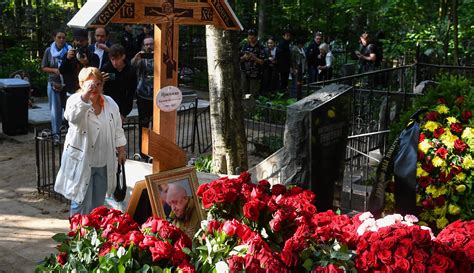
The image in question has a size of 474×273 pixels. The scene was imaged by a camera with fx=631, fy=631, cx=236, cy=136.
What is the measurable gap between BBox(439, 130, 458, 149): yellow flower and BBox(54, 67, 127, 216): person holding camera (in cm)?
303

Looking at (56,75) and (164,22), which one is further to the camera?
(56,75)

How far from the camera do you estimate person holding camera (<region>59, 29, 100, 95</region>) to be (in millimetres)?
9648

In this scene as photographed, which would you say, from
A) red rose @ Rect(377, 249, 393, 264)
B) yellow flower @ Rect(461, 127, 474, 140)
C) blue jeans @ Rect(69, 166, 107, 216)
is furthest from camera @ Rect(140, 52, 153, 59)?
red rose @ Rect(377, 249, 393, 264)

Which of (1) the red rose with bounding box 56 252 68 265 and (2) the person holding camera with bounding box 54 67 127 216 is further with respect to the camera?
(2) the person holding camera with bounding box 54 67 127 216

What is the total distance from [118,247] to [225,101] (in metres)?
4.34

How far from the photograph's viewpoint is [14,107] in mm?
11477

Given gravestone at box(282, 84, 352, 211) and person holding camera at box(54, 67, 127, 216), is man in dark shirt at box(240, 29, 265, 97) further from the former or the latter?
person holding camera at box(54, 67, 127, 216)

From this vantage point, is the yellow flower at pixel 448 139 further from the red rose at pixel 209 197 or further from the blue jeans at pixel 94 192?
the blue jeans at pixel 94 192

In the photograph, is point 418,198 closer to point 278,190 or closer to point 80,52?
point 278,190

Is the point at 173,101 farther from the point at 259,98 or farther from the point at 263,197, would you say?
the point at 259,98

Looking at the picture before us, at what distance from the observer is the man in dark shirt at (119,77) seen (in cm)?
870

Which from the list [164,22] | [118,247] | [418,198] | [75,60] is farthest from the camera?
[75,60]

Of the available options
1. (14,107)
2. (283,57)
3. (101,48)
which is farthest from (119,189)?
(283,57)

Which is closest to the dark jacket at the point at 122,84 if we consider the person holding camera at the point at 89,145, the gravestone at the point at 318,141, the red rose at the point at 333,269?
the person holding camera at the point at 89,145
